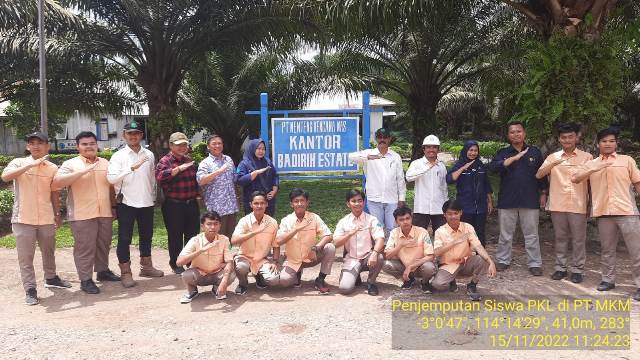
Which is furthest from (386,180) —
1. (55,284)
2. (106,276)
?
(55,284)

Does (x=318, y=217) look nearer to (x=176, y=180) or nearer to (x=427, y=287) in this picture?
(x=427, y=287)

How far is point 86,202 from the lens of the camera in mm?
4949

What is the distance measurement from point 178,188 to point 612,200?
4.24 m

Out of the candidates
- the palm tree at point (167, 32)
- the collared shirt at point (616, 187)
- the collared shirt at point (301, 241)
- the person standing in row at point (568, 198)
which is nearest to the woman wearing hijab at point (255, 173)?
the collared shirt at point (301, 241)

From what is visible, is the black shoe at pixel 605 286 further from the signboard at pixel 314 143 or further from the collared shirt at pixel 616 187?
the signboard at pixel 314 143

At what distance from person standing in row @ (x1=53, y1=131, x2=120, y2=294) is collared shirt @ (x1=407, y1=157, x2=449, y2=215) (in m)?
3.14

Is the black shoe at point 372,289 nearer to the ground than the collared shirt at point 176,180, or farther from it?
nearer to the ground

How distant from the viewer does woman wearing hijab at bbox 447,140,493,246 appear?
5.15 metres

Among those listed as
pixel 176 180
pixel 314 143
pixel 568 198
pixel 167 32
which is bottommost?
pixel 568 198

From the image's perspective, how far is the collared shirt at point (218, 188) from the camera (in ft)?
17.5

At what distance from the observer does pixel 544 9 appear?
6.52 meters

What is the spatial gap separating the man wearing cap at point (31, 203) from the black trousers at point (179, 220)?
1100mm

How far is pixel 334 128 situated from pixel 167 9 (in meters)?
4.15

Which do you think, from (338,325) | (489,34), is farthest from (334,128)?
(489,34)
